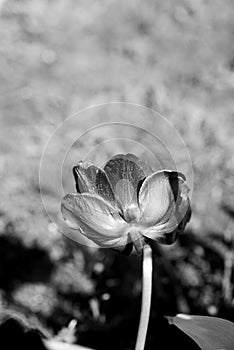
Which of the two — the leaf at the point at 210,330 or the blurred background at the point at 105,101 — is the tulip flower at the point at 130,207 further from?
the blurred background at the point at 105,101

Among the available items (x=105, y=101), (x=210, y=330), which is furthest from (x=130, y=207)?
(x=105, y=101)

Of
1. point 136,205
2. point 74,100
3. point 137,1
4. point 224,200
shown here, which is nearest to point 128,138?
point 74,100

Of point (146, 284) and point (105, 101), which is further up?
point (105, 101)

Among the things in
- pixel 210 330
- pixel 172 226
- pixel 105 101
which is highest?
pixel 105 101

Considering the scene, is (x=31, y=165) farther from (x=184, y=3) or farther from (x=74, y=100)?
(x=184, y=3)

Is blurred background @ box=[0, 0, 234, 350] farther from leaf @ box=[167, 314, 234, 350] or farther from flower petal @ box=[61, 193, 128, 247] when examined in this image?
flower petal @ box=[61, 193, 128, 247]

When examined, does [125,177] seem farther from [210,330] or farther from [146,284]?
[210,330]

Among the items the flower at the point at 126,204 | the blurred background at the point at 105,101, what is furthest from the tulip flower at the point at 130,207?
the blurred background at the point at 105,101
